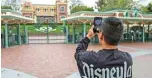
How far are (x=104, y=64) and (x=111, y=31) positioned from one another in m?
0.25

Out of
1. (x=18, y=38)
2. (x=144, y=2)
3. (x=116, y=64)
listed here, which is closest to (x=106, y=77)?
(x=116, y=64)

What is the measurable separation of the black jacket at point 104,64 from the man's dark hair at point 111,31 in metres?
0.08

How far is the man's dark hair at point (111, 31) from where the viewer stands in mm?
2513

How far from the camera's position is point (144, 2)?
193 feet

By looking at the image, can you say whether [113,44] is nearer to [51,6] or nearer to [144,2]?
[144,2]

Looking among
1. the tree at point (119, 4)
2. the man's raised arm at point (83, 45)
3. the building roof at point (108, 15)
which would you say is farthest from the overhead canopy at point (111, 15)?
the man's raised arm at point (83, 45)

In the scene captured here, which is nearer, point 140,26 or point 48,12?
point 140,26

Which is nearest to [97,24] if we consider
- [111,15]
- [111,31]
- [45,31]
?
[111,31]

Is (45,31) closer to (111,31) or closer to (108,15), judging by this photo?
(108,15)

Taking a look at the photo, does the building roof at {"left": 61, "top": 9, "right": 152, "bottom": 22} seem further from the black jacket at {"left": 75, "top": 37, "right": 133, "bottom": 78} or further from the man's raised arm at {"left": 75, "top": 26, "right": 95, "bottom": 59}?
the black jacket at {"left": 75, "top": 37, "right": 133, "bottom": 78}

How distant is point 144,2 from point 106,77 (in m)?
57.9

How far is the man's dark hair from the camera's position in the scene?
8.25ft

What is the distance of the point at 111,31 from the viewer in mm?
2514

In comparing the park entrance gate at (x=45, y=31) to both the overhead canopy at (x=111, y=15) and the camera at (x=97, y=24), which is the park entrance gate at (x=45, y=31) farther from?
the camera at (x=97, y=24)
